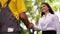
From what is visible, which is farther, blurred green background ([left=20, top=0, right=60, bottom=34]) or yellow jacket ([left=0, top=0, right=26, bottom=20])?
blurred green background ([left=20, top=0, right=60, bottom=34])

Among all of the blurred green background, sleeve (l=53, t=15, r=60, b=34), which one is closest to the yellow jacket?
the blurred green background

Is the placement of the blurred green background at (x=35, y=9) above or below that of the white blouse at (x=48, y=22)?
above

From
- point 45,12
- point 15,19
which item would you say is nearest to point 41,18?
point 45,12

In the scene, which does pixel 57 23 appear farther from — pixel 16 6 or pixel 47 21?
pixel 16 6

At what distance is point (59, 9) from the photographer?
1.59m

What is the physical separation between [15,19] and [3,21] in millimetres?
117

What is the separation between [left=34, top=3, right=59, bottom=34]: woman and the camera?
1.52 meters

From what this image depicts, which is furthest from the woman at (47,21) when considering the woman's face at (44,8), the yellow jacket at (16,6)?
the yellow jacket at (16,6)

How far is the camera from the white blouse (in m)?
1.52

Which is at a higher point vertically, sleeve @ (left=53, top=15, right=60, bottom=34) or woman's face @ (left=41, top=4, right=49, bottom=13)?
woman's face @ (left=41, top=4, right=49, bottom=13)

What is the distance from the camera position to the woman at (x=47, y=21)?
4.98ft

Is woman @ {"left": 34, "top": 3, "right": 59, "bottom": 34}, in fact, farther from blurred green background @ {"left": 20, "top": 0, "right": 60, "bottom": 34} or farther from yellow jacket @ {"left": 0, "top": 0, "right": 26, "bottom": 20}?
yellow jacket @ {"left": 0, "top": 0, "right": 26, "bottom": 20}

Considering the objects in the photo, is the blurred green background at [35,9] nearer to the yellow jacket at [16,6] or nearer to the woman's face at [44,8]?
the woman's face at [44,8]

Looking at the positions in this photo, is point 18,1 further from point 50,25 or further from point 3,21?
point 50,25
